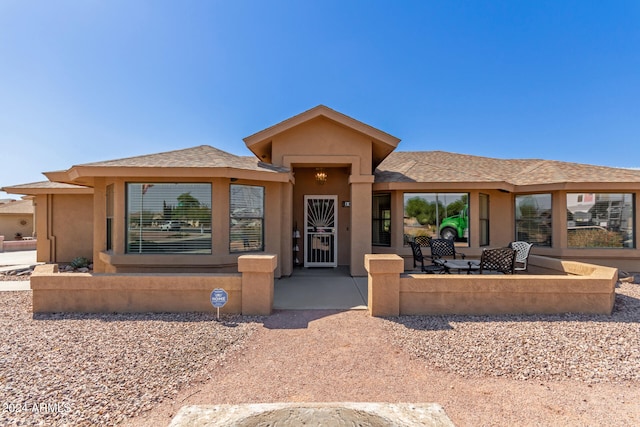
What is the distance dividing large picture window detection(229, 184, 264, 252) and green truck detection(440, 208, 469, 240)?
6.38 m

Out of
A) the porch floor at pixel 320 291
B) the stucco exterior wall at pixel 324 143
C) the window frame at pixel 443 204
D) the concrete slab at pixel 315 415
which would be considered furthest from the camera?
the window frame at pixel 443 204

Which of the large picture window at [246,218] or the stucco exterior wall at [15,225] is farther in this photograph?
the stucco exterior wall at [15,225]

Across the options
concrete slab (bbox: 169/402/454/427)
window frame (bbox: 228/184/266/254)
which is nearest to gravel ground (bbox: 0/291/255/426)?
concrete slab (bbox: 169/402/454/427)

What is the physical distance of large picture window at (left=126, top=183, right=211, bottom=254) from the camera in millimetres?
7977

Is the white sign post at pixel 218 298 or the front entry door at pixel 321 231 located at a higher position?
the front entry door at pixel 321 231

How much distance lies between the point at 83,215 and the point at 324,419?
559 inches

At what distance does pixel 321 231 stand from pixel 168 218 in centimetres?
515

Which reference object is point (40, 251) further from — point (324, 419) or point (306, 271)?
point (324, 419)

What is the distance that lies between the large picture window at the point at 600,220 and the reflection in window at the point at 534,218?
59 centimetres

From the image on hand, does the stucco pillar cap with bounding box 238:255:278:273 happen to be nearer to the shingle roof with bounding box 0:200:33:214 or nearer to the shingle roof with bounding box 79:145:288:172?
the shingle roof with bounding box 79:145:288:172

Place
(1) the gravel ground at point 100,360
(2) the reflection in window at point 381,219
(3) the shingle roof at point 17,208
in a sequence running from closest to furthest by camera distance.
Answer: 1. (1) the gravel ground at point 100,360
2. (2) the reflection in window at point 381,219
3. (3) the shingle roof at point 17,208

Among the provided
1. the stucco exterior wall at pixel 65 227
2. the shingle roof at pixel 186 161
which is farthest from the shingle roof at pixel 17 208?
the shingle roof at pixel 186 161

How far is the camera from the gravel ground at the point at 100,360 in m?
2.96

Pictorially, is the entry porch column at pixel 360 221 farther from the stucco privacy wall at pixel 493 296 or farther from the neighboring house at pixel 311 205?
the stucco privacy wall at pixel 493 296
